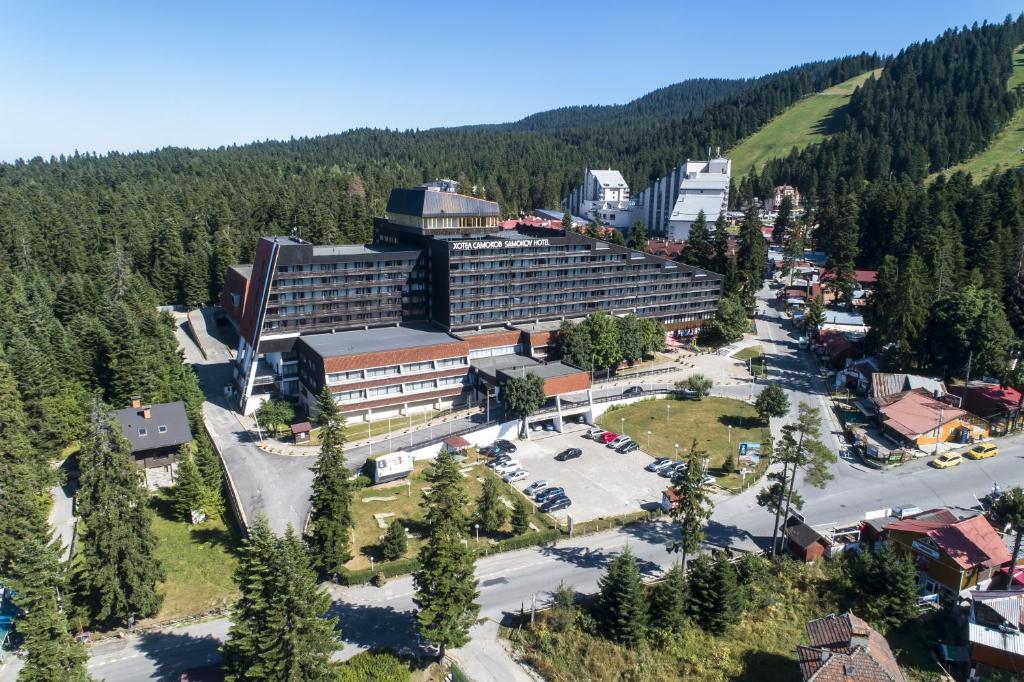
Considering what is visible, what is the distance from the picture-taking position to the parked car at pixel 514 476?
67938mm

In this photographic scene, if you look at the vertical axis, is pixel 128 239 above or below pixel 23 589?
above

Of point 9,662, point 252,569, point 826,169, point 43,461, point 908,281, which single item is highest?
point 826,169

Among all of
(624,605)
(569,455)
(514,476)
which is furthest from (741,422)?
(624,605)

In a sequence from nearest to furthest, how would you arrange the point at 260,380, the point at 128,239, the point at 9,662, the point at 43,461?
the point at 9,662
the point at 43,461
the point at 260,380
the point at 128,239

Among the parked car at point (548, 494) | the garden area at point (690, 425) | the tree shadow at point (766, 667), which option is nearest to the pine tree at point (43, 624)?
the parked car at point (548, 494)

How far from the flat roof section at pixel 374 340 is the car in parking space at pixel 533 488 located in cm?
2800

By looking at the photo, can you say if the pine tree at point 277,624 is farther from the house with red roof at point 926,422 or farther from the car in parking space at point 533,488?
the house with red roof at point 926,422

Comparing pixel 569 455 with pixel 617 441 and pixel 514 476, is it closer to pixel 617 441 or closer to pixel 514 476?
pixel 617 441

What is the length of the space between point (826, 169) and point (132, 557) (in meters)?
201

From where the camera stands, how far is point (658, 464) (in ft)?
230

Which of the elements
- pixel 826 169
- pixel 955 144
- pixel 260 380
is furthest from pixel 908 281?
pixel 955 144

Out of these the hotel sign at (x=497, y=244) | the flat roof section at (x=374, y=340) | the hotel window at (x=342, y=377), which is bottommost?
the hotel window at (x=342, y=377)

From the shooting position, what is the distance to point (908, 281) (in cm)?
9069

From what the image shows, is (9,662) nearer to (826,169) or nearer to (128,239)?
(128,239)
